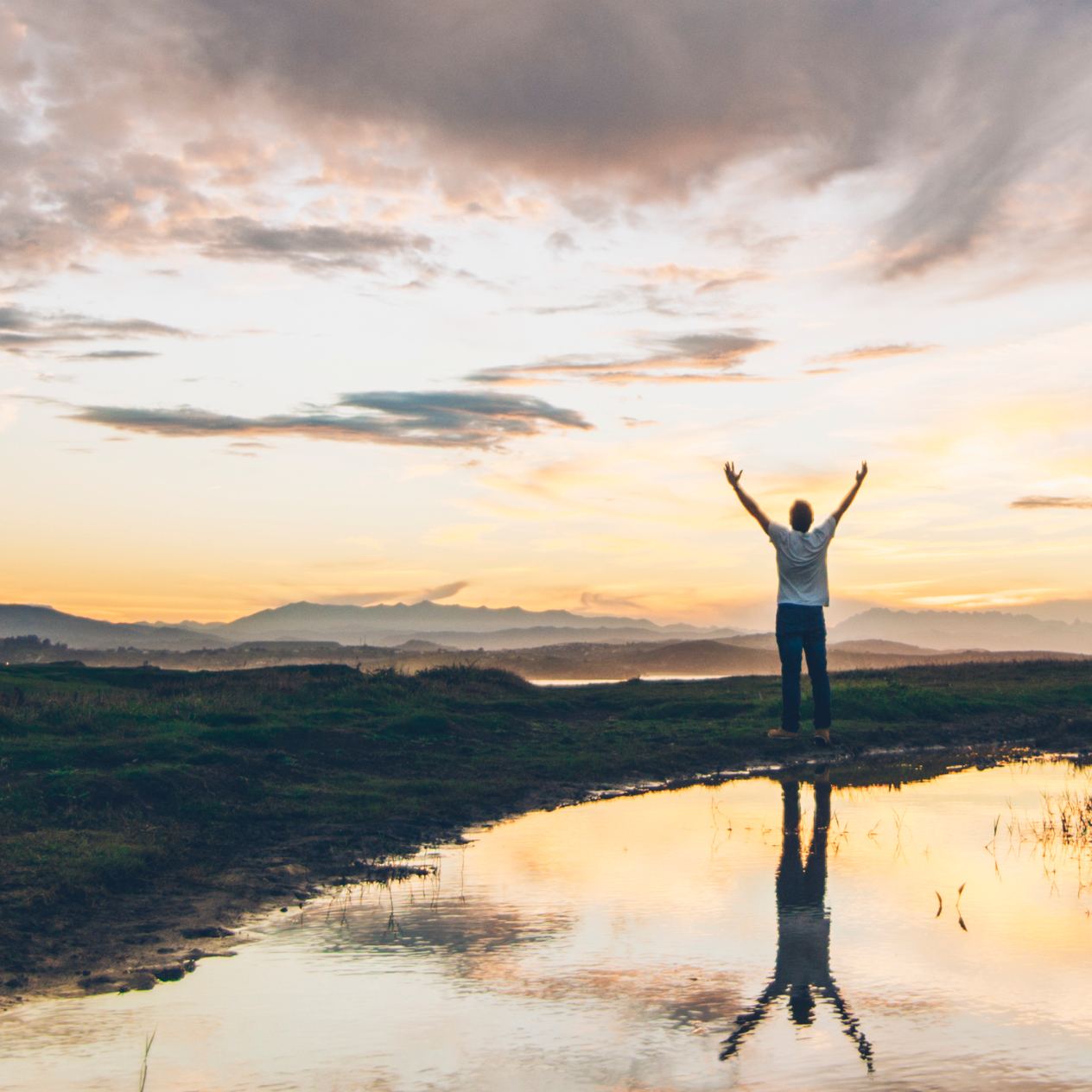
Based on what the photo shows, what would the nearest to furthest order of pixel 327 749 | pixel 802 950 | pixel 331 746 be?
pixel 802 950, pixel 327 749, pixel 331 746

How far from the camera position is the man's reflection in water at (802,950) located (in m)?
5.23

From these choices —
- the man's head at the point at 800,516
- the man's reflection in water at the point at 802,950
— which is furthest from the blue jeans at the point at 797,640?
the man's reflection in water at the point at 802,950

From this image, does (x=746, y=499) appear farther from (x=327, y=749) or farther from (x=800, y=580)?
(x=327, y=749)

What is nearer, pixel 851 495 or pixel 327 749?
pixel 851 495

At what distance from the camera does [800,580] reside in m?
12.9

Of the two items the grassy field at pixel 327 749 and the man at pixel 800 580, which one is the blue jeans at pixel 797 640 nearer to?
the man at pixel 800 580

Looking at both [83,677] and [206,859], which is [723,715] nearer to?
[206,859]

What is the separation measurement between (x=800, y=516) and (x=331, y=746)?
33.6 ft

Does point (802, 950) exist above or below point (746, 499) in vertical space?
below

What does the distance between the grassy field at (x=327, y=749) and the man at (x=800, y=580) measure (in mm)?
4315

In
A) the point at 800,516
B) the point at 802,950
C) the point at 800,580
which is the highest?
the point at 800,516

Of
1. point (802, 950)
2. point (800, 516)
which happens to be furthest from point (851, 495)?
point (802, 950)

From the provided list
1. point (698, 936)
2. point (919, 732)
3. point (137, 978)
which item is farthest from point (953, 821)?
point (919, 732)

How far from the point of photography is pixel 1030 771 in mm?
17359
